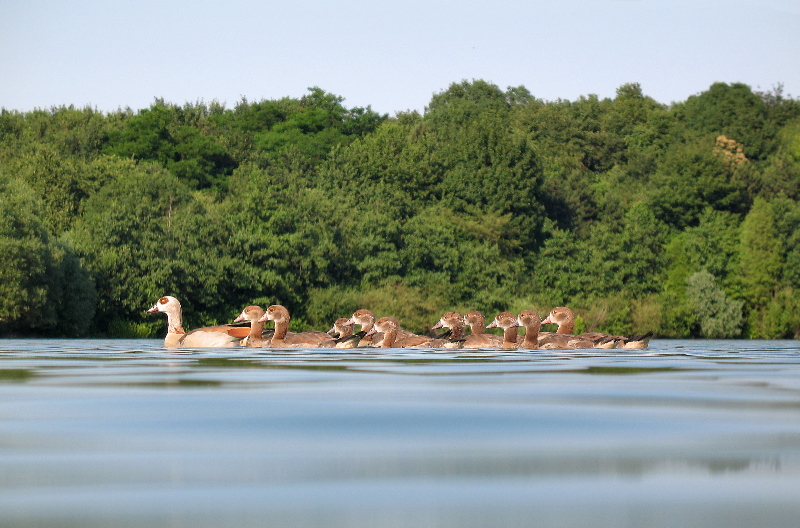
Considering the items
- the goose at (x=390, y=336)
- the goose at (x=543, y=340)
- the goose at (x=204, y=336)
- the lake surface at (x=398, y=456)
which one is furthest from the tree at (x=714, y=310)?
the lake surface at (x=398, y=456)

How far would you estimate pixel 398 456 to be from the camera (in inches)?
168

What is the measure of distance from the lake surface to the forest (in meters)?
31.5

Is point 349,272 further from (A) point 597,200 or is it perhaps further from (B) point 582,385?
(B) point 582,385

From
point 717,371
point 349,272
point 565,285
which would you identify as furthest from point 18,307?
point 717,371

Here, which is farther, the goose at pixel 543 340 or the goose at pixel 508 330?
the goose at pixel 508 330

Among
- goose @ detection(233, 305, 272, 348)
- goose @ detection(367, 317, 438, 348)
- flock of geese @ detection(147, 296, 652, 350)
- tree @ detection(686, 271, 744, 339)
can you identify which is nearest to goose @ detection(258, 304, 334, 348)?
flock of geese @ detection(147, 296, 652, 350)

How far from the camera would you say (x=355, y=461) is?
13.5 feet

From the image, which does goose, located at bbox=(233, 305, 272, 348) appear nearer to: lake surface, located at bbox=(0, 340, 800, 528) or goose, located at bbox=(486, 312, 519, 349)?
goose, located at bbox=(486, 312, 519, 349)

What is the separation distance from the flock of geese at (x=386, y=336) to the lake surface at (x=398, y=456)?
38.0ft

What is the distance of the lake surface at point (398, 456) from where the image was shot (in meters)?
3.22

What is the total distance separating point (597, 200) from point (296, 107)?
2121cm

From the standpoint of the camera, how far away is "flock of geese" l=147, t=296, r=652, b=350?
64.5ft

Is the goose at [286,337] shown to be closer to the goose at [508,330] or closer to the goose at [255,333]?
the goose at [255,333]

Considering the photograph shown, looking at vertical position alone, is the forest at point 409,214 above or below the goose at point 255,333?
above
